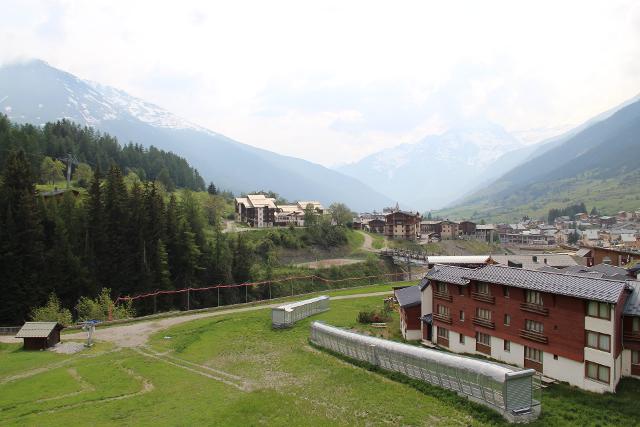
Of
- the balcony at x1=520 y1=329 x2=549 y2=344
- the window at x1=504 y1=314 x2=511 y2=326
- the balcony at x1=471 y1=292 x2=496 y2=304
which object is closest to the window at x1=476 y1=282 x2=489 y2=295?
the balcony at x1=471 y1=292 x2=496 y2=304

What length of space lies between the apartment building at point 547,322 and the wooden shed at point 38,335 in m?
35.2

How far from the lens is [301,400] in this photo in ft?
95.9

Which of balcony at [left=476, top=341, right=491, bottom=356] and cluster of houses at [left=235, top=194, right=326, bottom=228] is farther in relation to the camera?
cluster of houses at [left=235, top=194, right=326, bottom=228]

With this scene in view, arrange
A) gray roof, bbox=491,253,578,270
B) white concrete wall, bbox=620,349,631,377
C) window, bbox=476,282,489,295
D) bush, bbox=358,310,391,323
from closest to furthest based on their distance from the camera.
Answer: white concrete wall, bbox=620,349,631,377 → window, bbox=476,282,489,295 → bush, bbox=358,310,391,323 → gray roof, bbox=491,253,578,270

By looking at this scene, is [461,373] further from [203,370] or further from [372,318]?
[372,318]

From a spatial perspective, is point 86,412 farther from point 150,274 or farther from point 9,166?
point 9,166

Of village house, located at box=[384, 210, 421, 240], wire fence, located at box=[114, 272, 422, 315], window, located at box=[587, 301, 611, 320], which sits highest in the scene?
village house, located at box=[384, 210, 421, 240]

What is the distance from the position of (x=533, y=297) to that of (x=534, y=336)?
273 centimetres

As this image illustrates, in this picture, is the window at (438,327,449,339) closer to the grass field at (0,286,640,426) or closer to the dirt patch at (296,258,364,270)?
the grass field at (0,286,640,426)

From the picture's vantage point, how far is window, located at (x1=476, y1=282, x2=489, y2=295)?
38125 millimetres

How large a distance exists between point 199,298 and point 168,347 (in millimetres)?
33764

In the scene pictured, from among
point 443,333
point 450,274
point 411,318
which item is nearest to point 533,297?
point 450,274

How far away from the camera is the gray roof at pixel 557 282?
29714 millimetres

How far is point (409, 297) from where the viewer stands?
46906 mm
